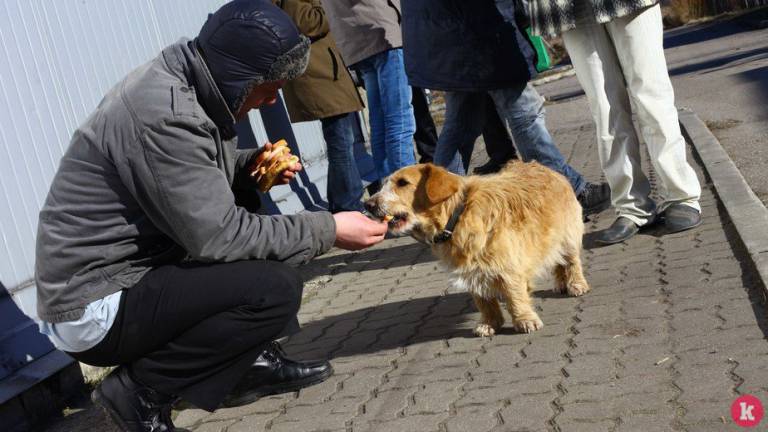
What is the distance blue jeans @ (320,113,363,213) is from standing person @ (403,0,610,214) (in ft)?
3.25

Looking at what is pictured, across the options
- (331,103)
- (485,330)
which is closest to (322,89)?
(331,103)

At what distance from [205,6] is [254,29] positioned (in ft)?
14.0

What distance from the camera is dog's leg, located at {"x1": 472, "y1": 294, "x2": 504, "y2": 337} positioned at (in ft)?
14.9

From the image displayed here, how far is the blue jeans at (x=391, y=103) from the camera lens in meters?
6.71

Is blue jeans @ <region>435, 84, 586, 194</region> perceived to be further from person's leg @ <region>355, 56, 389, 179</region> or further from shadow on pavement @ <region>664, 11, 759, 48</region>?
shadow on pavement @ <region>664, 11, 759, 48</region>

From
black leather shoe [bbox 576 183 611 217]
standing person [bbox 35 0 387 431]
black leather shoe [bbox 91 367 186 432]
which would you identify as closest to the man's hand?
standing person [bbox 35 0 387 431]

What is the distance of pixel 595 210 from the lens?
21.2ft

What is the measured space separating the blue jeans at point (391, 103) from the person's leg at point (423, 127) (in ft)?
3.92

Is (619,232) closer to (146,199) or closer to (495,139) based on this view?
(495,139)

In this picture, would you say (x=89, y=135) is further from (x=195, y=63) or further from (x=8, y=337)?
(x=8, y=337)

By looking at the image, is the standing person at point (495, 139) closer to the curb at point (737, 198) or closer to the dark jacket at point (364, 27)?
the dark jacket at point (364, 27)

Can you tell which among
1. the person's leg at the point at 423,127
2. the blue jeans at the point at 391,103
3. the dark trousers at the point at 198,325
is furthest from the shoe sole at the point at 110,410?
the person's leg at the point at 423,127

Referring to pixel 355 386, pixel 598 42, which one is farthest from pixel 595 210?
pixel 355 386
